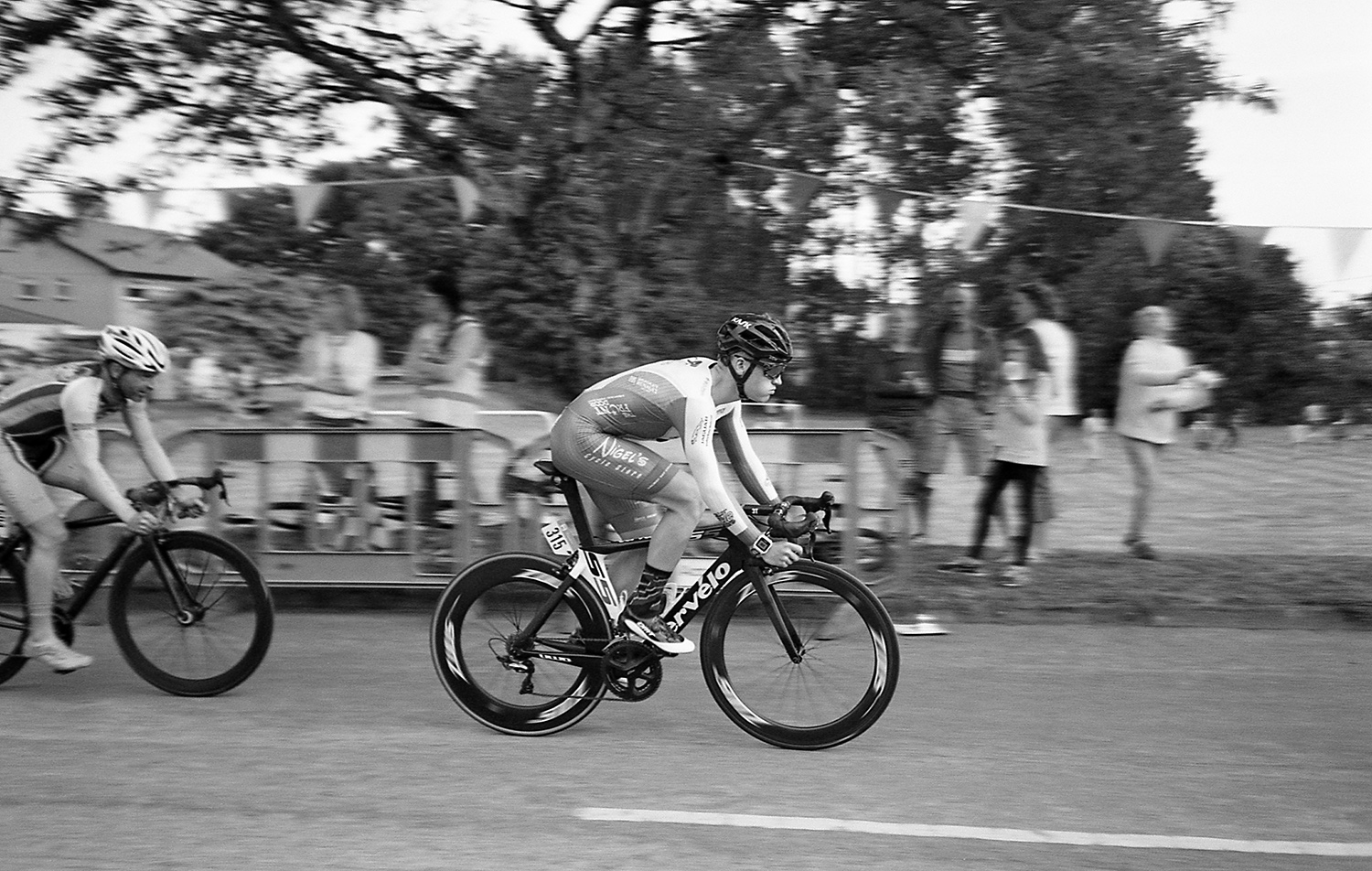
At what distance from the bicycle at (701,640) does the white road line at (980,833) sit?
783 mm

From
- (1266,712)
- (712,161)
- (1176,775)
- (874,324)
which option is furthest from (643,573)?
(712,161)

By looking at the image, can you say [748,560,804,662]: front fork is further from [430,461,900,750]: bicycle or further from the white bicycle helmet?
the white bicycle helmet

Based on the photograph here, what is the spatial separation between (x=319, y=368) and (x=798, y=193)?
3571 mm

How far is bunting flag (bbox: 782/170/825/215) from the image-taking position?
9.62 meters

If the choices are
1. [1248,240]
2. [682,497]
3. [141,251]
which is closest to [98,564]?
[682,497]

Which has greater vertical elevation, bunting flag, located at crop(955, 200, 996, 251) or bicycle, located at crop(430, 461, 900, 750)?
bunting flag, located at crop(955, 200, 996, 251)

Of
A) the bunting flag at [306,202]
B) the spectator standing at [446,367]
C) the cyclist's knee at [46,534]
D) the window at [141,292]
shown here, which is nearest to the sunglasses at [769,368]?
the cyclist's knee at [46,534]

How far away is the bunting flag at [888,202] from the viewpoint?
938cm

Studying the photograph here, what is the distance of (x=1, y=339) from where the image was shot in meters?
9.32

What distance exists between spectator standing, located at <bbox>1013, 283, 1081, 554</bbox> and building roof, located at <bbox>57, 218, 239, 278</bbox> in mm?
5615

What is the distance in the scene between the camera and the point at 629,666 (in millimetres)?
5266

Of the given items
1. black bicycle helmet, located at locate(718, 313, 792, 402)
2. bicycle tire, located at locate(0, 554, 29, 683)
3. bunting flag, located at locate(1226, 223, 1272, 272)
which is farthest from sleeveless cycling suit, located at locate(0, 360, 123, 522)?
bunting flag, located at locate(1226, 223, 1272, 272)

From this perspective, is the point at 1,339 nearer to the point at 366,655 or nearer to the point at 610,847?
the point at 366,655

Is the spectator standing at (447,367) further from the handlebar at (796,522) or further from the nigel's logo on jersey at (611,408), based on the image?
the handlebar at (796,522)
